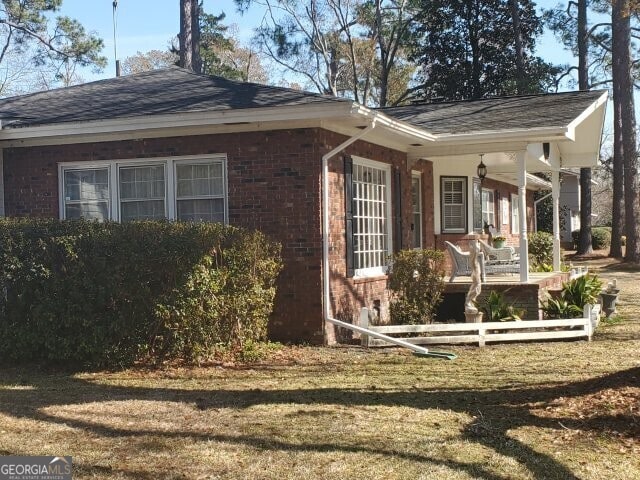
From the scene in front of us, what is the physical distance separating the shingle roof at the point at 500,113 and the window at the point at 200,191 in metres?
4.14

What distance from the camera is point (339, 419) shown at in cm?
603

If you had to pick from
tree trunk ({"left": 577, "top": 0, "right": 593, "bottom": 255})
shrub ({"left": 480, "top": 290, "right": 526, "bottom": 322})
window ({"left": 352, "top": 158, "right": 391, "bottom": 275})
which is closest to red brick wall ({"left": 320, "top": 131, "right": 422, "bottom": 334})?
window ({"left": 352, "top": 158, "right": 391, "bottom": 275})

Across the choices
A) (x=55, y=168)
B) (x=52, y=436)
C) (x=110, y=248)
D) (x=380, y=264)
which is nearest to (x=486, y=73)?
(x=380, y=264)

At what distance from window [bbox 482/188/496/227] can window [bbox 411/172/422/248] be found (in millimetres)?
4491

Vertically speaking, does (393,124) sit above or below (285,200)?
above

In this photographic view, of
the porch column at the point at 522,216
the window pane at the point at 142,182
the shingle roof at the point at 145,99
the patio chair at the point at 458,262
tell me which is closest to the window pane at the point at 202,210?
the window pane at the point at 142,182

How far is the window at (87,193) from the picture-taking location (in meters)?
10.9

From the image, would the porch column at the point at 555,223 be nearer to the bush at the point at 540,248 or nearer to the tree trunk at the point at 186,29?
the bush at the point at 540,248

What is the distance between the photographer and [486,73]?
3362 cm

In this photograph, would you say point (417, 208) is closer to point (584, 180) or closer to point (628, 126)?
point (628, 126)

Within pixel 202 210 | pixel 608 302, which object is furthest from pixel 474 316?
pixel 202 210

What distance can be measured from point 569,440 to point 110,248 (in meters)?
5.10

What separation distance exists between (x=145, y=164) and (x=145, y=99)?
3.42 ft

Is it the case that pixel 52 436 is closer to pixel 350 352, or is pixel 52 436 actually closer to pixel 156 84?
pixel 350 352
